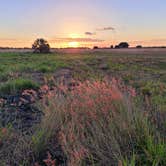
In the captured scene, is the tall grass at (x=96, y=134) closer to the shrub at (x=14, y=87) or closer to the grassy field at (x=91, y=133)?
the grassy field at (x=91, y=133)

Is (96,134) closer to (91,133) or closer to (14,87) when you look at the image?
(91,133)

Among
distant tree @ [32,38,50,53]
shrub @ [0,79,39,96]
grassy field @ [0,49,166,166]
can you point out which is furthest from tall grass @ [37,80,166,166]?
distant tree @ [32,38,50,53]

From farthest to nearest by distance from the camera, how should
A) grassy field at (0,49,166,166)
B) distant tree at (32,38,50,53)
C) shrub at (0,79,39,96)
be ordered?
1. distant tree at (32,38,50,53)
2. shrub at (0,79,39,96)
3. grassy field at (0,49,166,166)

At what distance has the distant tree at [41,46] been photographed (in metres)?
66.3

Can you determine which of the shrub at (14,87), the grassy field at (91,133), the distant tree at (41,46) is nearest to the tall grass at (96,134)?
the grassy field at (91,133)

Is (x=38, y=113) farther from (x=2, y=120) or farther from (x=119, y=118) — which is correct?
(x=119, y=118)

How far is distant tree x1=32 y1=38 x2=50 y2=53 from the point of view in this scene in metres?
66.3

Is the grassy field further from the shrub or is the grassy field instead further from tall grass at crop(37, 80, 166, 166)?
the shrub

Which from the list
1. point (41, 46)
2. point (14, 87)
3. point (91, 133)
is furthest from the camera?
point (41, 46)

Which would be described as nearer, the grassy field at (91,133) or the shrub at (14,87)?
the grassy field at (91,133)

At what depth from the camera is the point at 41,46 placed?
218 feet

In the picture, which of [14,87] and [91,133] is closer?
[91,133]

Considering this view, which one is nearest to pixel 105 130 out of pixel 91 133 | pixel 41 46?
pixel 91 133

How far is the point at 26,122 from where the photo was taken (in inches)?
245
